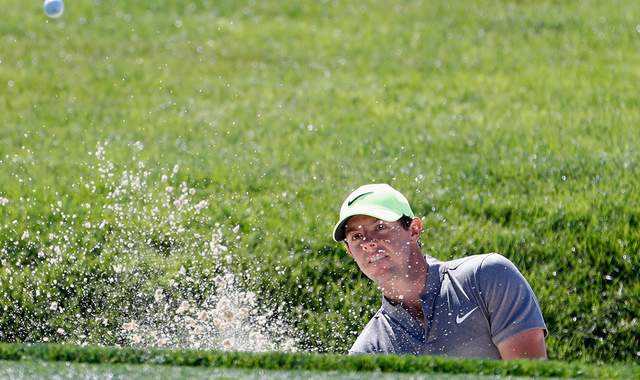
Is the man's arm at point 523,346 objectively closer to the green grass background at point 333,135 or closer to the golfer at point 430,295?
the golfer at point 430,295

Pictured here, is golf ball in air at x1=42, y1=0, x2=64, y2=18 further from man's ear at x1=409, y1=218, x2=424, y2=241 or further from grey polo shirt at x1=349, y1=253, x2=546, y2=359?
grey polo shirt at x1=349, y1=253, x2=546, y2=359

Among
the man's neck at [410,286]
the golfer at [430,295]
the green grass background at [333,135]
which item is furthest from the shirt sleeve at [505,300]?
the green grass background at [333,135]

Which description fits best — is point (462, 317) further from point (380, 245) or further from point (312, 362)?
point (312, 362)

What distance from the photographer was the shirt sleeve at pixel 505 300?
4695mm

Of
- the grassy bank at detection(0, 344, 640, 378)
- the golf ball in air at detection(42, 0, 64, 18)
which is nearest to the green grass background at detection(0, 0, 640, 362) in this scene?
the golf ball in air at detection(42, 0, 64, 18)

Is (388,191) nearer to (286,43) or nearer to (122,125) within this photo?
A: (122,125)

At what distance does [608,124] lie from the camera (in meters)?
9.38

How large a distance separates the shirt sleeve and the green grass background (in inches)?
78.9

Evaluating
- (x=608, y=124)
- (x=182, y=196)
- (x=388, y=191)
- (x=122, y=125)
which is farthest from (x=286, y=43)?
(x=388, y=191)

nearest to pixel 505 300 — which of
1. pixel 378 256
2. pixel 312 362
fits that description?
pixel 378 256

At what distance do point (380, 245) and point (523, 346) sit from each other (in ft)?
2.44

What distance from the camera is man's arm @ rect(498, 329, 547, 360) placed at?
4.67 m

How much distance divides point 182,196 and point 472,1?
282 inches

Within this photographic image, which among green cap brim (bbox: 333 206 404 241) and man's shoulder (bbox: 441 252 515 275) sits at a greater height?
green cap brim (bbox: 333 206 404 241)
